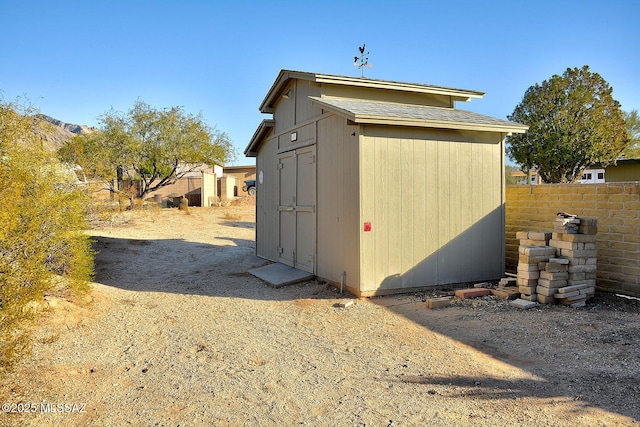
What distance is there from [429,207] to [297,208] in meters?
2.65

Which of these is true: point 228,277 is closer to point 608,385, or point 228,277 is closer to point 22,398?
point 22,398

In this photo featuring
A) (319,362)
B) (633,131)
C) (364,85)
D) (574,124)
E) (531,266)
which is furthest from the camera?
(633,131)

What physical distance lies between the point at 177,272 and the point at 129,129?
1401cm

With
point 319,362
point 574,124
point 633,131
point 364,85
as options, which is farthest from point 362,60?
point 633,131

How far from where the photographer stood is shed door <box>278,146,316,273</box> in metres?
7.99

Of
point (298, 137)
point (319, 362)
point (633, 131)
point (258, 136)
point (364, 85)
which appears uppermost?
point (633, 131)

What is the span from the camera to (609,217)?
683 cm

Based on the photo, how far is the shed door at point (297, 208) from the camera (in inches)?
315

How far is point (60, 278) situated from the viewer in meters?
5.05

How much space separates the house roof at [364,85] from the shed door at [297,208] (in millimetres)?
1246

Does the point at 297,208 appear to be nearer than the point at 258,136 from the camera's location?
Yes

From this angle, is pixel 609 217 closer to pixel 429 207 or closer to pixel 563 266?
pixel 563 266

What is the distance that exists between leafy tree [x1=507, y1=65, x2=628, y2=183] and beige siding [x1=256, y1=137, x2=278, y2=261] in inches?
532

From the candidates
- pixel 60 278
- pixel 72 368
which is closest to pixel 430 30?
pixel 60 278
